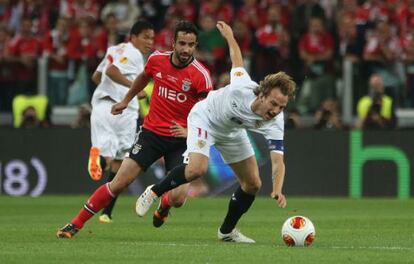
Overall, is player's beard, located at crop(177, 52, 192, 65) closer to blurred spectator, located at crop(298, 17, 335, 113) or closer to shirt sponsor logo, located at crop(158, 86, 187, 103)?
shirt sponsor logo, located at crop(158, 86, 187, 103)

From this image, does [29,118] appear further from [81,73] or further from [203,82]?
[203,82]

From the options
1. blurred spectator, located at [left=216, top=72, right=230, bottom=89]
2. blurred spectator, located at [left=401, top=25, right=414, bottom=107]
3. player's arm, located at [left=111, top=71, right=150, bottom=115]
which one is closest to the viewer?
player's arm, located at [left=111, top=71, right=150, bottom=115]

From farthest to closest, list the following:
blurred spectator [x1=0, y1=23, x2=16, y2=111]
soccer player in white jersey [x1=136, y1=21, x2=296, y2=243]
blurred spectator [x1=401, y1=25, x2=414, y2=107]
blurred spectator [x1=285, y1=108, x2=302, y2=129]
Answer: blurred spectator [x1=0, y1=23, x2=16, y2=111]
blurred spectator [x1=401, y1=25, x2=414, y2=107]
blurred spectator [x1=285, y1=108, x2=302, y2=129]
soccer player in white jersey [x1=136, y1=21, x2=296, y2=243]

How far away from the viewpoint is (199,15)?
23922 millimetres

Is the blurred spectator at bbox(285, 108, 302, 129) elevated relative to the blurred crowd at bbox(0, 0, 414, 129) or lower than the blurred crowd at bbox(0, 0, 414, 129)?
lower

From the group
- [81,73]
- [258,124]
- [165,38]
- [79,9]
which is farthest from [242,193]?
[79,9]

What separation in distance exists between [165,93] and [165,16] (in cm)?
1163

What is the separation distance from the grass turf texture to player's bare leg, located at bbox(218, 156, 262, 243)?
0.88ft

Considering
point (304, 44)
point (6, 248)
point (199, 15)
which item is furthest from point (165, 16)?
point (6, 248)

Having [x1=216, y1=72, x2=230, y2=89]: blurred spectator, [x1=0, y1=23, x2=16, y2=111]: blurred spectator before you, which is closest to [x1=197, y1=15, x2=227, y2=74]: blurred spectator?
[x1=216, y1=72, x2=230, y2=89]: blurred spectator

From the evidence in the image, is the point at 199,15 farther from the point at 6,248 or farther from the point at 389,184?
the point at 6,248

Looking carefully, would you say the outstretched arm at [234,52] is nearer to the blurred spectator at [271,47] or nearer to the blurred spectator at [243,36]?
the blurred spectator at [271,47]

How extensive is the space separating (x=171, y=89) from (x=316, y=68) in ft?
32.2

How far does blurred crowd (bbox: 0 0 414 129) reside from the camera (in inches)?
870
